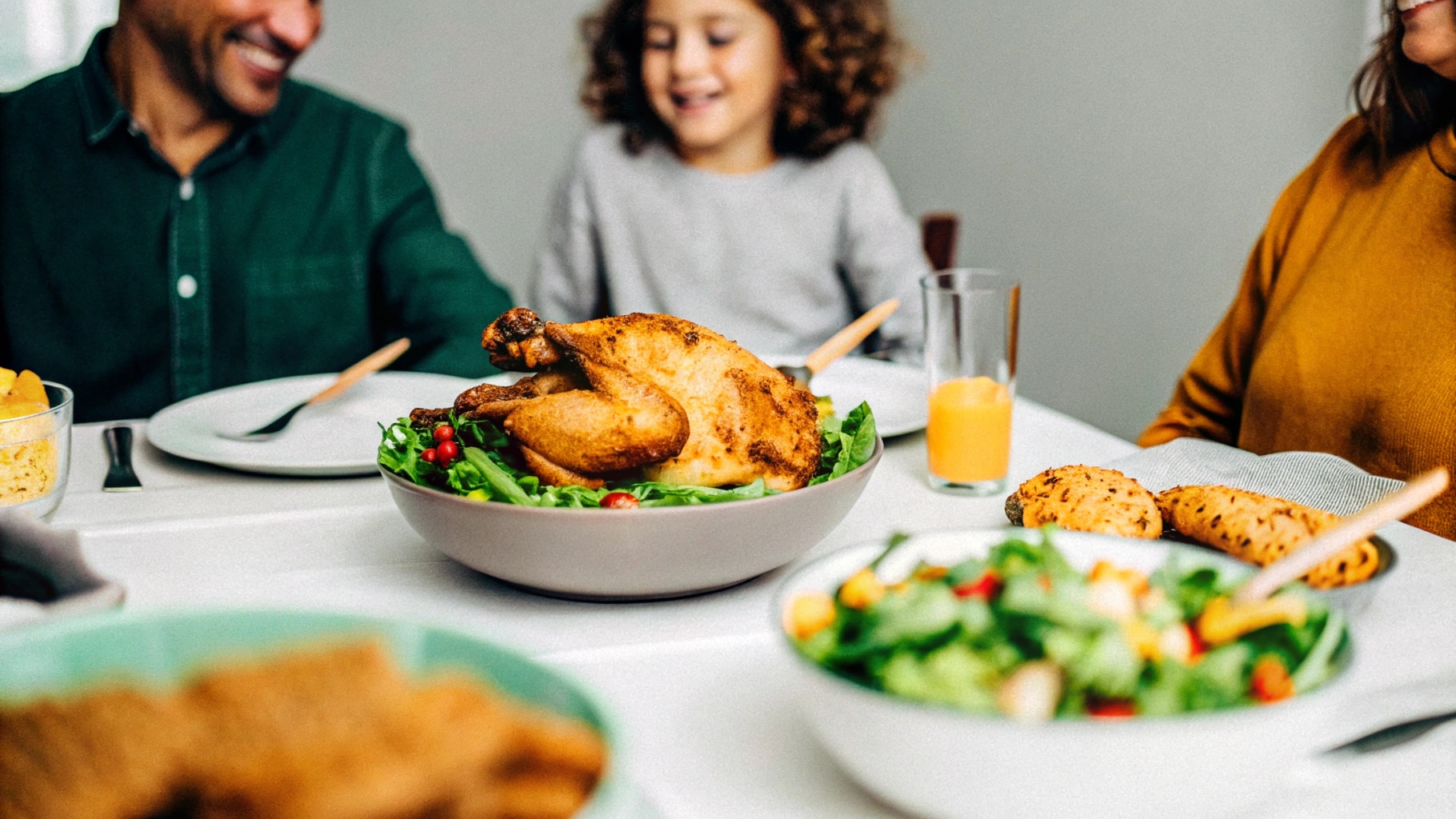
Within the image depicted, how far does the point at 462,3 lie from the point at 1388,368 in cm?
359

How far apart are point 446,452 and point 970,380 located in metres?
0.56

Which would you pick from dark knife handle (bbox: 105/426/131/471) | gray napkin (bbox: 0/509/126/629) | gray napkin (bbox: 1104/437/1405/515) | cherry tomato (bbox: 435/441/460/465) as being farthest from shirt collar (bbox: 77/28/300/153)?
gray napkin (bbox: 1104/437/1405/515)

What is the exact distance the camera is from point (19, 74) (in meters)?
3.64

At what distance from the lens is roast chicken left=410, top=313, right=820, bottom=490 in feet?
2.76

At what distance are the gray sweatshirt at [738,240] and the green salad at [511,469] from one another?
58.5 inches

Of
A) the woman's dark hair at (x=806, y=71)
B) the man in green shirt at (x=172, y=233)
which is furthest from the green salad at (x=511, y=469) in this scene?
the woman's dark hair at (x=806, y=71)

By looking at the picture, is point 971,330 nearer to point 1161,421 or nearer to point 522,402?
point 522,402

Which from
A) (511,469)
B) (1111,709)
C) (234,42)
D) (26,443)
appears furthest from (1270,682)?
(234,42)

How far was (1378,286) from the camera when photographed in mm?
1426

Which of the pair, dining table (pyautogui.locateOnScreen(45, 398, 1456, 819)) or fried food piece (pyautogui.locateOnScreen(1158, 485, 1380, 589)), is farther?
fried food piece (pyautogui.locateOnScreen(1158, 485, 1380, 589))

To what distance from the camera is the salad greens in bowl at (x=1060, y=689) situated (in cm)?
47

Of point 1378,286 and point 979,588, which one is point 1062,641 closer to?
point 979,588

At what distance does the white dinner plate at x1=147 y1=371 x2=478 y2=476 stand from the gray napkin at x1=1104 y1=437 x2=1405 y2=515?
0.81 meters

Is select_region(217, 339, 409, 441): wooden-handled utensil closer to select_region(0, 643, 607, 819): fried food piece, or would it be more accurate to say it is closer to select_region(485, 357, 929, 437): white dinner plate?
select_region(485, 357, 929, 437): white dinner plate
